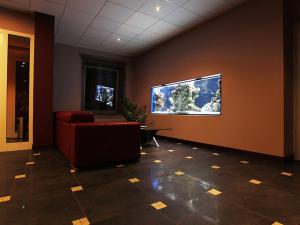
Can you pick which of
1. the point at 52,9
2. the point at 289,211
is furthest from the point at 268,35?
the point at 52,9

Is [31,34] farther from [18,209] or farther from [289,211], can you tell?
[289,211]

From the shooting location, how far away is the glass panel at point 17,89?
428cm

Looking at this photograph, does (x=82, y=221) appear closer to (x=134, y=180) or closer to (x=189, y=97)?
(x=134, y=180)

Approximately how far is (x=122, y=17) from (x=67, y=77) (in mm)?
3087

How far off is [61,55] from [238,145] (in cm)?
606

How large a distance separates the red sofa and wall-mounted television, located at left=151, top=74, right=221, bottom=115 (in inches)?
91.8

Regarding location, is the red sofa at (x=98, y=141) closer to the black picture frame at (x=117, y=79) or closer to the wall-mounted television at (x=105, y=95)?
the black picture frame at (x=117, y=79)

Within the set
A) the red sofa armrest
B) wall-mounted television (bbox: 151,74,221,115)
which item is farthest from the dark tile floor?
wall-mounted television (bbox: 151,74,221,115)

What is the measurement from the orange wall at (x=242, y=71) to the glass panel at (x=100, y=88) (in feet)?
9.84

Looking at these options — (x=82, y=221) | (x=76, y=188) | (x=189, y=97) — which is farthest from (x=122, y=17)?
(x=82, y=221)

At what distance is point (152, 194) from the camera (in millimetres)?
2098

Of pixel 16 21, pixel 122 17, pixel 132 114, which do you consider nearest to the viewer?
pixel 16 21

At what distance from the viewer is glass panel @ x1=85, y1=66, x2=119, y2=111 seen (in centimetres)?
692

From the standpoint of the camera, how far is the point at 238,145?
4066 millimetres
